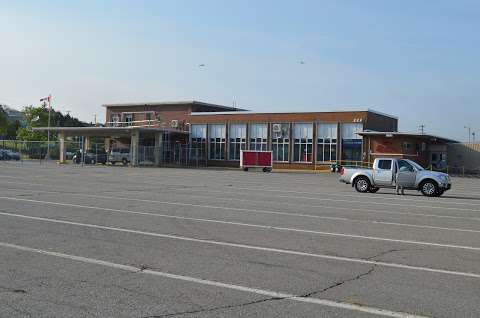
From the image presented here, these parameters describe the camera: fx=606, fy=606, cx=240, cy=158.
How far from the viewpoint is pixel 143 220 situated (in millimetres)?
13695

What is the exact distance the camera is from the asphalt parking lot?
21.4 feet

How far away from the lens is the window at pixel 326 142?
66125 millimetres

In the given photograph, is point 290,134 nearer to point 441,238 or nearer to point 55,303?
point 441,238

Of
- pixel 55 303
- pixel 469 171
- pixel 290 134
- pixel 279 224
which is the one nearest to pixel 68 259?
pixel 55 303

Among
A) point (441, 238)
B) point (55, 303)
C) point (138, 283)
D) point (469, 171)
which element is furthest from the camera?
point (469, 171)

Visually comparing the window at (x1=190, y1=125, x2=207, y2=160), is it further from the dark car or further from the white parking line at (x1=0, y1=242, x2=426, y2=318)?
the white parking line at (x1=0, y1=242, x2=426, y2=318)

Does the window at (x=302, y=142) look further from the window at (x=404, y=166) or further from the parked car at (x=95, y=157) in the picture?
the window at (x=404, y=166)

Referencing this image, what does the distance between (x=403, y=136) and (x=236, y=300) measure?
5640cm

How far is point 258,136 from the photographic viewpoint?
71500 millimetres

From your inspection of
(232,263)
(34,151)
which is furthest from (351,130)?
(232,263)

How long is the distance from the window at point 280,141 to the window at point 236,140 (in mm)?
3928

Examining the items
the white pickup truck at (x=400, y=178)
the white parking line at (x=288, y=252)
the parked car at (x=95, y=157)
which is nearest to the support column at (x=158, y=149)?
the parked car at (x=95, y=157)

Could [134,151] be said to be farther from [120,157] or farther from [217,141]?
[217,141]

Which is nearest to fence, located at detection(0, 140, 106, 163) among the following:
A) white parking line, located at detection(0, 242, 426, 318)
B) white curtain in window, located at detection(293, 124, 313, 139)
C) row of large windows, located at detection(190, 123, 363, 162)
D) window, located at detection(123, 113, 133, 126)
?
window, located at detection(123, 113, 133, 126)
